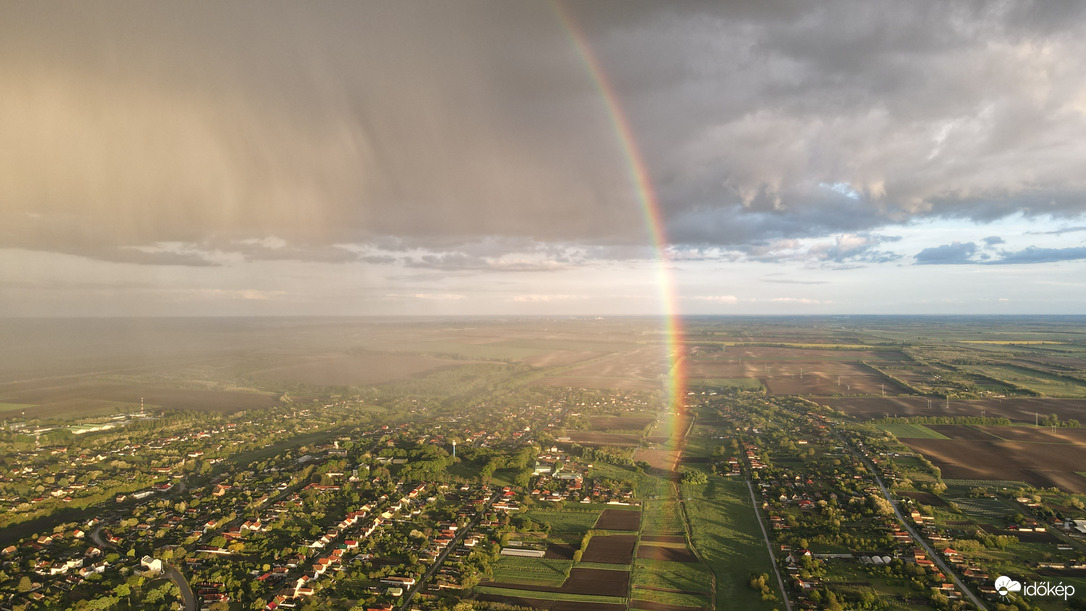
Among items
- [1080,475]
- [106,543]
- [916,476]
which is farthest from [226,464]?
[1080,475]

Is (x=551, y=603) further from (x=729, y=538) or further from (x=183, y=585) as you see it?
(x=183, y=585)

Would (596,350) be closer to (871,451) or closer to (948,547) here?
(871,451)

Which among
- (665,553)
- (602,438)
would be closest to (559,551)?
(665,553)

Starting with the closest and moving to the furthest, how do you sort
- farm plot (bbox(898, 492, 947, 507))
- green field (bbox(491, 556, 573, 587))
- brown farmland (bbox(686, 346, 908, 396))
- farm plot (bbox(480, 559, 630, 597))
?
farm plot (bbox(480, 559, 630, 597)), green field (bbox(491, 556, 573, 587)), farm plot (bbox(898, 492, 947, 507)), brown farmland (bbox(686, 346, 908, 396))

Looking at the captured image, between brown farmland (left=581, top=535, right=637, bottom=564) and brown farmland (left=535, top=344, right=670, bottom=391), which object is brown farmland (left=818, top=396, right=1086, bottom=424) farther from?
brown farmland (left=581, top=535, right=637, bottom=564)

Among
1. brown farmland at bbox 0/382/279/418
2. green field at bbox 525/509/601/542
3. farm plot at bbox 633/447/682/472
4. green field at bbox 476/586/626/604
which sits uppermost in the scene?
green field at bbox 476/586/626/604

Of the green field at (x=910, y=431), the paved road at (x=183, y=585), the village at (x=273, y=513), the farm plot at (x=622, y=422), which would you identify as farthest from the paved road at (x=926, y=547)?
the paved road at (x=183, y=585)

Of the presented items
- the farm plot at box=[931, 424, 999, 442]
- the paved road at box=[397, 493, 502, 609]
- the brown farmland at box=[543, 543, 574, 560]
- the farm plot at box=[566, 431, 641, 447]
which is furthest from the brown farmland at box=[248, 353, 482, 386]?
the farm plot at box=[931, 424, 999, 442]
